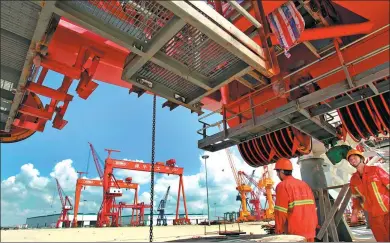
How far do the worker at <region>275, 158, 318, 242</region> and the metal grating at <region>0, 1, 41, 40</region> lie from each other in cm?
375

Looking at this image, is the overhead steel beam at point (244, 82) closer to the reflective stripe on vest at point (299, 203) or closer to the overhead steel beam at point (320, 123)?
the overhead steel beam at point (320, 123)

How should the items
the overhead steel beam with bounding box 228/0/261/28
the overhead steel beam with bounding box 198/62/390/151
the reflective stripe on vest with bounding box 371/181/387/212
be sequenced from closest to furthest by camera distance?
the overhead steel beam with bounding box 228/0/261/28 → the overhead steel beam with bounding box 198/62/390/151 → the reflective stripe on vest with bounding box 371/181/387/212

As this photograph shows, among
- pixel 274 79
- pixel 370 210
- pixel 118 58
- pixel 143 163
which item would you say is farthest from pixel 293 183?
pixel 143 163

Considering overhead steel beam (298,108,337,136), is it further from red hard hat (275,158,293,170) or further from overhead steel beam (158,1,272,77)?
overhead steel beam (158,1,272,77)

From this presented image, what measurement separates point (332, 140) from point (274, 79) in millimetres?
1936

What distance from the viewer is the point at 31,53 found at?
8.91 ft

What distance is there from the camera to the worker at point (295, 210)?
385 cm

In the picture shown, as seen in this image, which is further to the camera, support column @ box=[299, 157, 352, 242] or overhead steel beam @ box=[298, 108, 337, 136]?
support column @ box=[299, 157, 352, 242]

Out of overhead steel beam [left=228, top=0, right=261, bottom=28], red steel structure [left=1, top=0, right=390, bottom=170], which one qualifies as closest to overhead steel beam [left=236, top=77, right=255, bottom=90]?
red steel structure [left=1, top=0, right=390, bottom=170]

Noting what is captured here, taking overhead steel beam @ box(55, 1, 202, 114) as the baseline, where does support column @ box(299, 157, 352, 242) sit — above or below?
below

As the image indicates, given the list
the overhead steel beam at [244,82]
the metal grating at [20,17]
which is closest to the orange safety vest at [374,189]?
the overhead steel beam at [244,82]

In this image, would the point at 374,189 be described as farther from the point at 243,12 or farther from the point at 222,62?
the point at 243,12

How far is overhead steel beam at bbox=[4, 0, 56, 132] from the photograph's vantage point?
7.08 ft

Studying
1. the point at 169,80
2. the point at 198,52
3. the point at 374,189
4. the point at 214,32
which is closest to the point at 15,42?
the point at 169,80
